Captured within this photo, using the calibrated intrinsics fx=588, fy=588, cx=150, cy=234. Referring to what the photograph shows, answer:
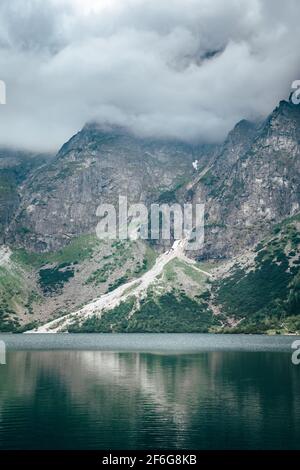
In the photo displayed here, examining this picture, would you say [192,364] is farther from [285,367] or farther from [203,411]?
[203,411]

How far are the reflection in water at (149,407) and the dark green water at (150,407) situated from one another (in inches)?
5.5

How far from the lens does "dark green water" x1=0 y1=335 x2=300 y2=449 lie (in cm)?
7844

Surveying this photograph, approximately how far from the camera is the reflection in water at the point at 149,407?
3098 inches

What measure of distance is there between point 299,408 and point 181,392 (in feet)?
89.1

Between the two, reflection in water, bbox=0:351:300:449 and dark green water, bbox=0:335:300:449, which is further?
reflection in water, bbox=0:351:300:449

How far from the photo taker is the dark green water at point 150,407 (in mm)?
78438

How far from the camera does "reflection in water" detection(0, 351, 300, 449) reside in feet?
258

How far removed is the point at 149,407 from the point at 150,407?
0.57 ft

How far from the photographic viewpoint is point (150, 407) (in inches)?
4045

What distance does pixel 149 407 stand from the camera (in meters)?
103

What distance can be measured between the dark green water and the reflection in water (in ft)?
0.46

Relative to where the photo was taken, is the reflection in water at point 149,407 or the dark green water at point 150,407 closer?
the dark green water at point 150,407
